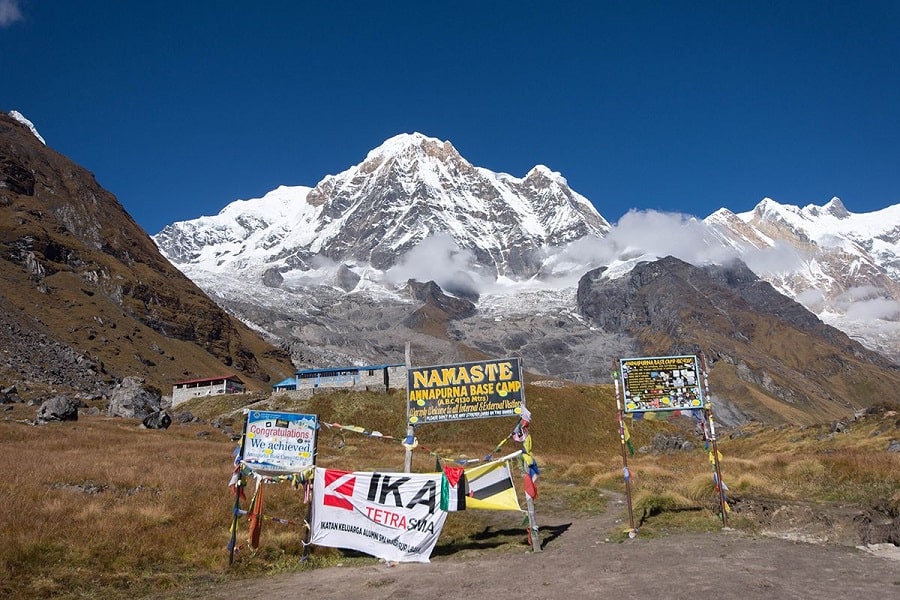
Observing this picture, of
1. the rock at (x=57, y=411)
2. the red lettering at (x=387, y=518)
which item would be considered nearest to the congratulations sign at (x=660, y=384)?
the red lettering at (x=387, y=518)

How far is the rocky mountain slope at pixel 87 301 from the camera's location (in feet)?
318

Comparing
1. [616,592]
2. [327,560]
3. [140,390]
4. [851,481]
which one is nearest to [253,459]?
[327,560]

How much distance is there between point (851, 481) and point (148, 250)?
669 feet

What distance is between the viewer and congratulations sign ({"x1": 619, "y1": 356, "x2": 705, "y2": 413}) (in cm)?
1716

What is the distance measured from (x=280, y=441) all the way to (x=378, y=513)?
3241 mm

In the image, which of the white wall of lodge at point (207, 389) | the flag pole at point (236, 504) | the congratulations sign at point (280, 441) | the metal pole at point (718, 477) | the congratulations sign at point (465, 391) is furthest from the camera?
the white wall of lodge at point (207, 389)

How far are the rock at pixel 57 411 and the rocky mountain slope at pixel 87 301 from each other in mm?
29885

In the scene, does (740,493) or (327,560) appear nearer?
(327,560)

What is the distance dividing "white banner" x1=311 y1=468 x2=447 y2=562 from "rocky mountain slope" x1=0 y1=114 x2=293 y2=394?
71.3 m

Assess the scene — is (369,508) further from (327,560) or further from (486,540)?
(486,540)

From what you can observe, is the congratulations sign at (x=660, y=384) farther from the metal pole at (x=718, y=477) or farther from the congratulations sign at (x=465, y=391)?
the congratulations sign at (x=465, y=391)

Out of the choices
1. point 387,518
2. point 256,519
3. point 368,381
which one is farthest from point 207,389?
point 387,518

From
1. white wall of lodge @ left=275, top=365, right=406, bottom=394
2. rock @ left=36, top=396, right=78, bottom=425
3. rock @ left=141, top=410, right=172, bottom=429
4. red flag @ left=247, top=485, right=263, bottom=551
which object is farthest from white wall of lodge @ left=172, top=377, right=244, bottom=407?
red flag @ left=247, top=485, right=263, bottom=551

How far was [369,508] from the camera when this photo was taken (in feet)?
49.3
